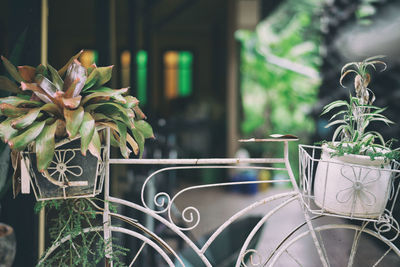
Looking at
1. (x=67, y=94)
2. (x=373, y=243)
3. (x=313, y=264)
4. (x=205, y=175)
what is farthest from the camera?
(x=205, y=175)

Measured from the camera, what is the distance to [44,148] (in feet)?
4.12

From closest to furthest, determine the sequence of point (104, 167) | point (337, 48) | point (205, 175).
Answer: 1. point (104, 167)
2. point (337, 48)
3. point (205, 175)

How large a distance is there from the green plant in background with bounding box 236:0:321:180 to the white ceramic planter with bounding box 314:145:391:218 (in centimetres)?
603

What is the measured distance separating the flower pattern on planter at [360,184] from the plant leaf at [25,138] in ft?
3.35

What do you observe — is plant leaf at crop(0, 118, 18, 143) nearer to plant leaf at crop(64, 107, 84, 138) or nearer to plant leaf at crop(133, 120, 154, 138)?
plant leaf at crop(64, 107, 84, 138)

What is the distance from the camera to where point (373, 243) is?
1.92 m

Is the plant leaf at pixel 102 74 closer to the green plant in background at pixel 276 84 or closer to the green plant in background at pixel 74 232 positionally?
the green plant in background at pixel 74 232

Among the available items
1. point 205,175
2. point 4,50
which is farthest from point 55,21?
point 4,50

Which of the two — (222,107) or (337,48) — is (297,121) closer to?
(222,107)

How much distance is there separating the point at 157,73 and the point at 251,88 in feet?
6.34

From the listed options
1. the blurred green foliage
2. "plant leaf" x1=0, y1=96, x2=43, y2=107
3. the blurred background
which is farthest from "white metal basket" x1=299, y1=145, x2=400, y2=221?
the blurred green foliage

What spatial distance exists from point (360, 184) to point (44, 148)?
1.04 metres

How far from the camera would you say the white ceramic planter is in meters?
1.34

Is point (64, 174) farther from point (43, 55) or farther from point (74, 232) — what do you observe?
point (43, 55)
